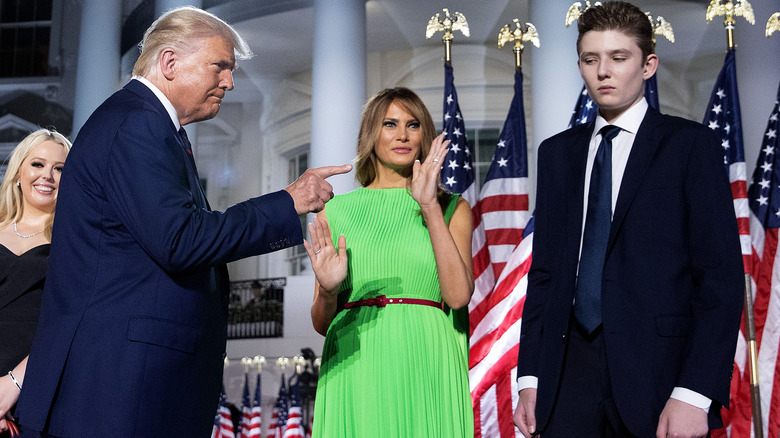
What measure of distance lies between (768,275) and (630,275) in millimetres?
3275

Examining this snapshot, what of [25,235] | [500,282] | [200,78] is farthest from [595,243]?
[500,282]

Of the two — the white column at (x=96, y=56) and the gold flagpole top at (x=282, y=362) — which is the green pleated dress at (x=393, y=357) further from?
the white column at (x=96, y=56)

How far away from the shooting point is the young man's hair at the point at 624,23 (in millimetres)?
1882

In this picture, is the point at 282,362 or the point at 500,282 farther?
the point at 282,362

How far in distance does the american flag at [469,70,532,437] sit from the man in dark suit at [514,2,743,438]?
240cm

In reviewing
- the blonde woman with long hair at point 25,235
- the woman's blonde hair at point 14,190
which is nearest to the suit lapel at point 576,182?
→ the blonde woman with long hair at point 25,235

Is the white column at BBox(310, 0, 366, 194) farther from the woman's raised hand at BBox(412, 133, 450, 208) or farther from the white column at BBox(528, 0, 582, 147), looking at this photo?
the woman's raised hand at BBox(412, 133, 450, 208)

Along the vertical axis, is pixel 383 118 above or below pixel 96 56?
below

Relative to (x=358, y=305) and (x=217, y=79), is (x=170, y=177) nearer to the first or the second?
(x=217, y=79)

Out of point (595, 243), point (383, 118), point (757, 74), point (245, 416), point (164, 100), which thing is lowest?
point (245, 416)

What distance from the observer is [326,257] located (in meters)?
2.26

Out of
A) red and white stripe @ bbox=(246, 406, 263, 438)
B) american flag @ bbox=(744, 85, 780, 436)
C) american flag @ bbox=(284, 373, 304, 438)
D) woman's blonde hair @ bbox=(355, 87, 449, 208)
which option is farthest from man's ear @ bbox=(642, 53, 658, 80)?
red and white stripe @ bbox=(246, 406, 263, 438)

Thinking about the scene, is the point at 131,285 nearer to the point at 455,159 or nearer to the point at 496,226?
the point at 496,226

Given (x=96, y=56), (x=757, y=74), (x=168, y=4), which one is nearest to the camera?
(x=757, y=74)
